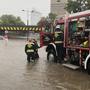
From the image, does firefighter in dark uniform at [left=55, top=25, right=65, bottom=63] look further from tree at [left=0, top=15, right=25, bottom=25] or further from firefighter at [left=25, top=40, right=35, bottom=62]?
tree at [left=0, top=15, right=25, bottom=25]

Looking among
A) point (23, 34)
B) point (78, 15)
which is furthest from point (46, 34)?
point (23, 34)

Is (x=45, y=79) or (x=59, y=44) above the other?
(x=59, y=44)

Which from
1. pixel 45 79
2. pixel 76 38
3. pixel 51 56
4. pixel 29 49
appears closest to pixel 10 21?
pixel 51 56

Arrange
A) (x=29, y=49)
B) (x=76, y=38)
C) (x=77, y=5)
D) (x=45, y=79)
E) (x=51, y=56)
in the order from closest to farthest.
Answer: (x=45, y=79) < (x=76, y=38) < (x=29, y=49) < (x=51, y=56) < (x=77, y=5)

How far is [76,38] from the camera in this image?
54.6ft

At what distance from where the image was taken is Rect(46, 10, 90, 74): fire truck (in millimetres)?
15445

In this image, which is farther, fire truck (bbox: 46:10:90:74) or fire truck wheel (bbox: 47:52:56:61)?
fire truck wheel (bbox: 47:52:56:61)

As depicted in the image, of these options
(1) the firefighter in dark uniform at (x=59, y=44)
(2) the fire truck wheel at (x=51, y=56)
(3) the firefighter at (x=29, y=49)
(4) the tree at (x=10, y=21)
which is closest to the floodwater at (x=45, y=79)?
(1) the firefighter in dark uniform at (x=59, y=44)

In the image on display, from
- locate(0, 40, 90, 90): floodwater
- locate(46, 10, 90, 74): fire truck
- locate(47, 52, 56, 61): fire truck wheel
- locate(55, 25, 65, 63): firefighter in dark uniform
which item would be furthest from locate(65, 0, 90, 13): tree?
locate(0, 40, 90, 90): floodwater

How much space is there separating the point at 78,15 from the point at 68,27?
156 centimetres

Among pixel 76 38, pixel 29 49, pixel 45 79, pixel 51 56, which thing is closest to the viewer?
pixel 45 79

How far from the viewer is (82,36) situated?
52.4 feet

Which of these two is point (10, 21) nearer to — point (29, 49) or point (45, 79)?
point (29, 49)

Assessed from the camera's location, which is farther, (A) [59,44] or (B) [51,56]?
(B) [51,56]
